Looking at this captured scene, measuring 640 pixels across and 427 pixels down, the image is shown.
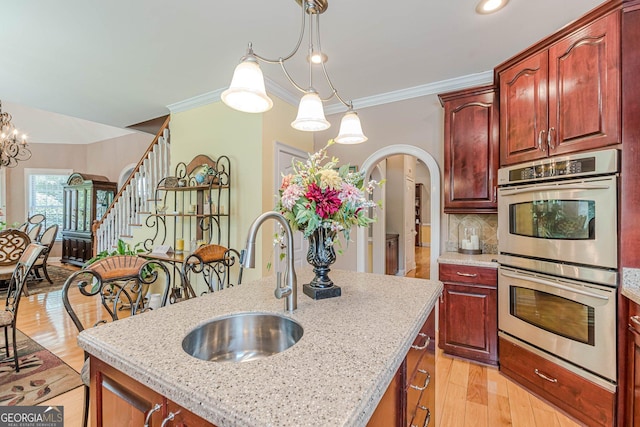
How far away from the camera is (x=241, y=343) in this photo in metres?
1.20

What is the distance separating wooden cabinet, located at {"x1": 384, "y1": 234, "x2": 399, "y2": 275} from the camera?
5.27 m

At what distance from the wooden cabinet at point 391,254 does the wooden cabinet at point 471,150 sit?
2.42 meters

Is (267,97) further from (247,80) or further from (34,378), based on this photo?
(34,378)

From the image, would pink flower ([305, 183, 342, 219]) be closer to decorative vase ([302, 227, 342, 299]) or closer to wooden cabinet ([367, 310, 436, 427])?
decorative vase ([302, 227, 342, 299])

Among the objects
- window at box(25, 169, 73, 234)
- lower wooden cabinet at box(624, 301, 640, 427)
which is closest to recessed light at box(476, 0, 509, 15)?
lower wooden cabinet at box(624, 301, 640, 427)

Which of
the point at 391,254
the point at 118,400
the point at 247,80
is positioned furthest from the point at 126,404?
the point at 391,254

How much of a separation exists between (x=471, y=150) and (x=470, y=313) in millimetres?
1482

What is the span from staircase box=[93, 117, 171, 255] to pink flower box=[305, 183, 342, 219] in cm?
354

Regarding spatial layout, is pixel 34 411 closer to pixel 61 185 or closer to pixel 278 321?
pixel 278 321

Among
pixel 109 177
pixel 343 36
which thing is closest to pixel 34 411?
pixel 343 36

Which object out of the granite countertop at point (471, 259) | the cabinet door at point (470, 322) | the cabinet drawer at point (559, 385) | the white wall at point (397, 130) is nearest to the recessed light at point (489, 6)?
the white wall at point (397, 130)

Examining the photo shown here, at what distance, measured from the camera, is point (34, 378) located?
2.33 meters

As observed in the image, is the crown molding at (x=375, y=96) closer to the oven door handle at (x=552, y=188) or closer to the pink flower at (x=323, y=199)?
the oven door handle at (x=552, y=188)

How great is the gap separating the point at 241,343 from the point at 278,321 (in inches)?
6.8
